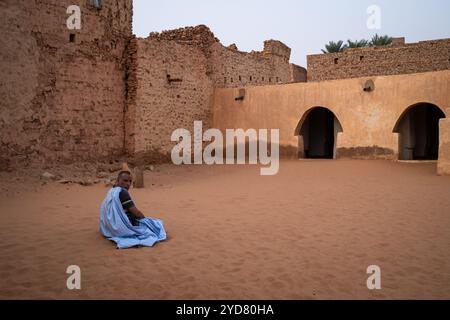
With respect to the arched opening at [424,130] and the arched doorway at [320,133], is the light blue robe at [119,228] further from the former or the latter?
the arched doorway at [320,133]

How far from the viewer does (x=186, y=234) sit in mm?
5953

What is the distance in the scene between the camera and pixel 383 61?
790 inches

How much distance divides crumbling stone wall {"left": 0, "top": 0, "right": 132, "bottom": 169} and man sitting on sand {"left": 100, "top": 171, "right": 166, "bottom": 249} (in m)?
5.95

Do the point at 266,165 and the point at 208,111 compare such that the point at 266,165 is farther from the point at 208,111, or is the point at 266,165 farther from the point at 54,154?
the point at 54,154

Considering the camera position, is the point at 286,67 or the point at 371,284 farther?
the point at 286,67

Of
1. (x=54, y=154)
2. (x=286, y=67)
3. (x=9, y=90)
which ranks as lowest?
(x=54, y=154)

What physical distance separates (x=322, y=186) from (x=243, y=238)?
524cm

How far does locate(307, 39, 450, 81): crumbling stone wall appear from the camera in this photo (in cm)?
→ 1917

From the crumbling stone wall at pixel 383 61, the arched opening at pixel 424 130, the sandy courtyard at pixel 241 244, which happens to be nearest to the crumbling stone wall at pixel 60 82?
the sandy courtyard at pixel 241 244

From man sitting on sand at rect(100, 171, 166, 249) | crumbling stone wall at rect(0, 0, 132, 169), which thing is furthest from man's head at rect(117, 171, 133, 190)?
crumbling stone wall at rect(0, 0, 132, 169)

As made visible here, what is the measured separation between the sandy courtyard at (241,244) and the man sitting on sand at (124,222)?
165mm
